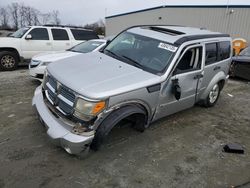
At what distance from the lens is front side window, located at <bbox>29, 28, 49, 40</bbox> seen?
382 inches

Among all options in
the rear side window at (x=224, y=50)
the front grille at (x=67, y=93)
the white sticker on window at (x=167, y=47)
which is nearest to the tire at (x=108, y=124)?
the front grille at (x=67, y=93)

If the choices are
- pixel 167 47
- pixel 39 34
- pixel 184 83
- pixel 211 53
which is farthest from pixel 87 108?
pixel 39 34

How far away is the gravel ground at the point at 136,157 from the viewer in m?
3.29

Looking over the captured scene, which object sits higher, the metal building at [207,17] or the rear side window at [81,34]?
the metal building at [207,17]

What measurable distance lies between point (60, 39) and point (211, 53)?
6.79 metres

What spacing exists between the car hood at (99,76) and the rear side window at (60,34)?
6.16m

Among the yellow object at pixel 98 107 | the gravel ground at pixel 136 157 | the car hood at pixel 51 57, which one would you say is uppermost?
the yellow object at pixel 98 107

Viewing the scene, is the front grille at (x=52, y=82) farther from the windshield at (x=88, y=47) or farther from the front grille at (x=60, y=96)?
the windshield at (x=88, y=47)

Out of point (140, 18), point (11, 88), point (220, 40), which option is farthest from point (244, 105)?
point (140, 18)

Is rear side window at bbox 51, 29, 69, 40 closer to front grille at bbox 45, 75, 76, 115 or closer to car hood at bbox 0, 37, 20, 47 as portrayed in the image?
car hood at bbox 0, 37, 20, 47

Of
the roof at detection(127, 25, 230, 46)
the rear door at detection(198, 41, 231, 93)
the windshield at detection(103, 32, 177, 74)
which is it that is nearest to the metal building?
the rear door at detection(198, 41, 231, 93)

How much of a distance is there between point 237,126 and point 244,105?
1.73 meters

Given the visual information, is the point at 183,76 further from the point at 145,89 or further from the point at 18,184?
the point at 18,184

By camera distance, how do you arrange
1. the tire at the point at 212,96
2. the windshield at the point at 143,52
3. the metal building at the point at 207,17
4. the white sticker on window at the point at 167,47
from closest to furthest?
1. the windshield at the point at 143,52
2. the white sticker on window at the point at 167,47
3. the tire at the point at 212,96
4. the metal building at the point at 207,17
